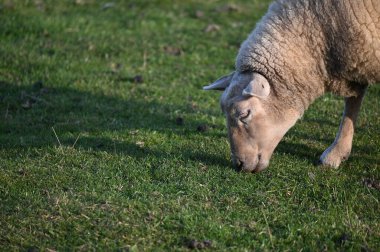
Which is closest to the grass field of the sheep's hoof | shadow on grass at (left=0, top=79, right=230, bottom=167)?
shadow on grass at (left=0, top=79, right=230, bottom=167)

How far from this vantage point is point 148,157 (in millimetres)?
5898

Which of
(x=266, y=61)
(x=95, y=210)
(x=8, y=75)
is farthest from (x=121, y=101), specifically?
(x=95, y=210)

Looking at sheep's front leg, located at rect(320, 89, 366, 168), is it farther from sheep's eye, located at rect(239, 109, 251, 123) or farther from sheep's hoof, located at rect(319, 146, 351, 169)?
sheep's eye, located at rect(239, 109, 251, 123)

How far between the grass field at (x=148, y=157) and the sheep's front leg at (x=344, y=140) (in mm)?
150

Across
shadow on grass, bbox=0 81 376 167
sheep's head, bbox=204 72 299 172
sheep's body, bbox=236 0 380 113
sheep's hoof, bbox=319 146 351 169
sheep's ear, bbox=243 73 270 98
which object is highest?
sheep's body, bbox=236 0 380 113

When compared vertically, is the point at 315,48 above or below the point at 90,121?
above

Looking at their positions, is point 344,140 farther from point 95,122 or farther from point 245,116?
point 95,122

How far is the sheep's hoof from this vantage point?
585 cm

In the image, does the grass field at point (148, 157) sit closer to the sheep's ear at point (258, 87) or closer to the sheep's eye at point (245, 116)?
the sheep's eye at point (245, 116)

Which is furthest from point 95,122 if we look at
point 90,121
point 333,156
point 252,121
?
point 333,156

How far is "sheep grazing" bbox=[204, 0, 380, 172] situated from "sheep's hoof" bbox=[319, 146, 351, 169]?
515 mm

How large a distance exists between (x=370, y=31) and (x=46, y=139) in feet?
11.2

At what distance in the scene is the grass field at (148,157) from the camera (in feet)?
14.9

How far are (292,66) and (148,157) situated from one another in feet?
5.25
